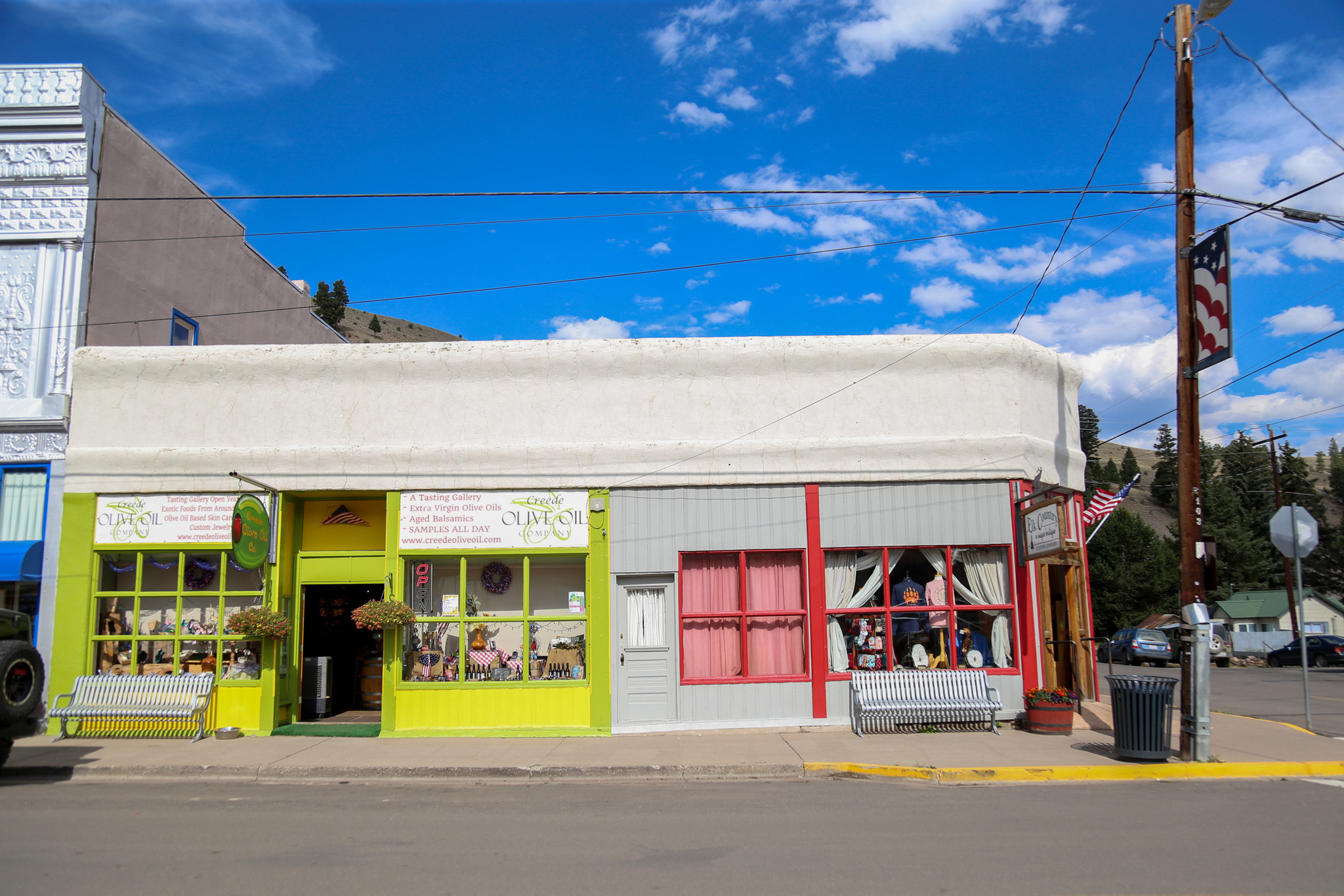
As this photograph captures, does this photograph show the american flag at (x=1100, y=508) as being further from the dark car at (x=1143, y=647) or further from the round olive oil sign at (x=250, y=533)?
the dark car at (x=1143, y=647)

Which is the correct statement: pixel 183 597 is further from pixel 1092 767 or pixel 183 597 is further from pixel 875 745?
pixel 1092 767

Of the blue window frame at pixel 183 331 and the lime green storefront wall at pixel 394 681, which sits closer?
the lime green storefront wall at pixel 394 681

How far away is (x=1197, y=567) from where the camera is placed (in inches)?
435

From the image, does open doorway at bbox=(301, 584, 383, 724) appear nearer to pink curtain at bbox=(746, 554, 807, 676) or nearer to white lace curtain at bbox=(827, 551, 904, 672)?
pink curtain at bbox=(746, 554, 807, 676)

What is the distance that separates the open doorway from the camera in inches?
578

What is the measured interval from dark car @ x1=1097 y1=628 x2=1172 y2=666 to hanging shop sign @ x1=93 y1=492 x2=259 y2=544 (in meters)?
32.3

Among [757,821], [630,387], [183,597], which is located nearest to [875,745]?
[757,821]

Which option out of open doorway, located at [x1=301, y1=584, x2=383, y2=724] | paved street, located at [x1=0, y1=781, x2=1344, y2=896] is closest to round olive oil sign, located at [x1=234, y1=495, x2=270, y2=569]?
open doorway, located at [x1=301, y1=584, x2=383, y2=724]

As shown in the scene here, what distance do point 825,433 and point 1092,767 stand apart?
5.84 m

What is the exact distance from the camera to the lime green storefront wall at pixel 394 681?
13227mm

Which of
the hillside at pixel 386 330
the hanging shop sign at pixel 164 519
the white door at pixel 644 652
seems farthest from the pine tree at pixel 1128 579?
the hillside at pixel 386 330

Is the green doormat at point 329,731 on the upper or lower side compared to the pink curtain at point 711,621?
lower

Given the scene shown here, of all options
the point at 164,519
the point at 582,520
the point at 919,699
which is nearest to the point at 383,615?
the point at 582,520

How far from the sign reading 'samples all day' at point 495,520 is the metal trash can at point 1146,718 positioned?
24.9 ft
